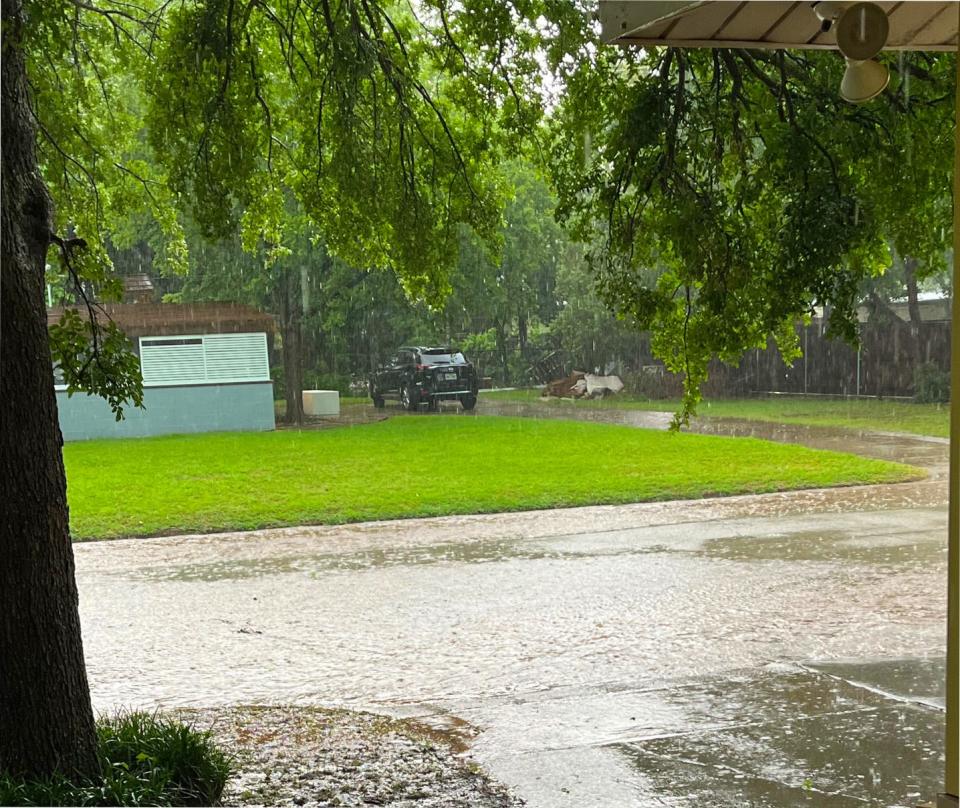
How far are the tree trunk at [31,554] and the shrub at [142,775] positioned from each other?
0.32ft

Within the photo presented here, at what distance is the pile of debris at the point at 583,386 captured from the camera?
14914mm

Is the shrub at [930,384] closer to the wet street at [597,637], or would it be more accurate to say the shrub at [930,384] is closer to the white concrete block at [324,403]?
the wet street at [597,637]

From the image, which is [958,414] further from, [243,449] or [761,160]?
[243,449]

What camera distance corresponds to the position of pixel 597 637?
6.23 m

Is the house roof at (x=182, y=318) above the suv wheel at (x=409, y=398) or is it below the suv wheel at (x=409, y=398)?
above

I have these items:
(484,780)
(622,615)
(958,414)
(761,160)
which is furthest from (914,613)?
(958,414)

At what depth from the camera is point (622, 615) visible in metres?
6.54

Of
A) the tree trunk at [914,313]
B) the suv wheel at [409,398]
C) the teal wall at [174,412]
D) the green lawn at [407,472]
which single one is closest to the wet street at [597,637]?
the green lawn at [407,472]

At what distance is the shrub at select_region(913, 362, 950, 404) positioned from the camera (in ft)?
52.3

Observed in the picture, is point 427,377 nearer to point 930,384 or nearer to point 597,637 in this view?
point 597,637

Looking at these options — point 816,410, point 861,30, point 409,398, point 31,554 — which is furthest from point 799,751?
point 816,410

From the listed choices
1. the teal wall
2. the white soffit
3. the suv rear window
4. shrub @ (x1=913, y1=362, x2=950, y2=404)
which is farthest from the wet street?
shrub @ (x1=913, y1=362, x2=950, y2=404)

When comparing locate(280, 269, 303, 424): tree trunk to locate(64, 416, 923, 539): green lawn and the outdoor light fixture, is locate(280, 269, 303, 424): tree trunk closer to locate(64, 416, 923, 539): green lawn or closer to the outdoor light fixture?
locate(64, 416, 923, 539): green lawn

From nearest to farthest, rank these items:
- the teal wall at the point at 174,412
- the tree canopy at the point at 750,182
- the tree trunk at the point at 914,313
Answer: the tree canopy at the point at 750,182 < the teal wall at the point at 174,412 < the tree trunk at the point at 914,313
